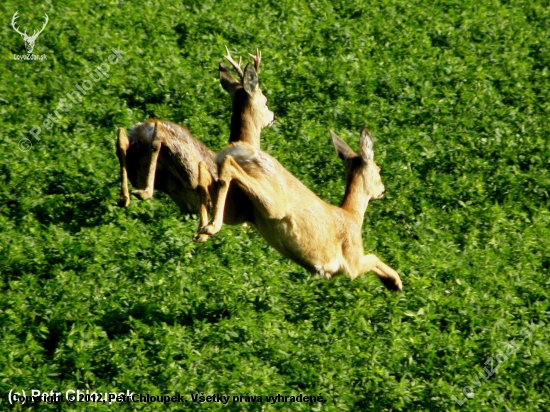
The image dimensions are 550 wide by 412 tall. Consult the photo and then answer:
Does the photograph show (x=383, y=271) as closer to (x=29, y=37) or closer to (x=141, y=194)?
(x=141, y=194)

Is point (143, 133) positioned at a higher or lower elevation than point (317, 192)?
higher

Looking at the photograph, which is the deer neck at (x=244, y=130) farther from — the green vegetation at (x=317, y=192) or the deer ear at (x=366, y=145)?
the green vegetation at (x=317, y=192)

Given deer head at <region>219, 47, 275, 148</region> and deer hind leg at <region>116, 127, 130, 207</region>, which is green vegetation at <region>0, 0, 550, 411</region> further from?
deer hind leg at <region>116, 127, 130, 207</region>

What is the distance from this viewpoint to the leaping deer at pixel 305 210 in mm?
8266

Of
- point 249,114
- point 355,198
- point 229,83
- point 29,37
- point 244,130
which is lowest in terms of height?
point 29,37

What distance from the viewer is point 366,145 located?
400 inches

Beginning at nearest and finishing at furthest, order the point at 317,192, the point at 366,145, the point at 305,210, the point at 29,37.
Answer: the point at 305,210 → the point at 366,145 → the point at 317,192 → the point at 29,37

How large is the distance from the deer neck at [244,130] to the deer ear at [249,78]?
0.25 meters

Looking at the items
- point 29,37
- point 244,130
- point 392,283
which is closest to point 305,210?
point 244,130

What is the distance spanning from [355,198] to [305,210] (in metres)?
1.43

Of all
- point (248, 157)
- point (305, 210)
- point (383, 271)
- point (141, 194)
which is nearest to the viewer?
point (141, 194)

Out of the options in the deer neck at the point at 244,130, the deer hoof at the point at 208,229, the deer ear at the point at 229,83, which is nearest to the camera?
the deer hoof at the point at 208,229

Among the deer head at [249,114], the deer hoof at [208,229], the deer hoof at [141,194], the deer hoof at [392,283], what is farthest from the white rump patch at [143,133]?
the deer hoof at [392,283]

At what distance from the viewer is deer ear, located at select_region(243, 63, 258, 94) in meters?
8.75
